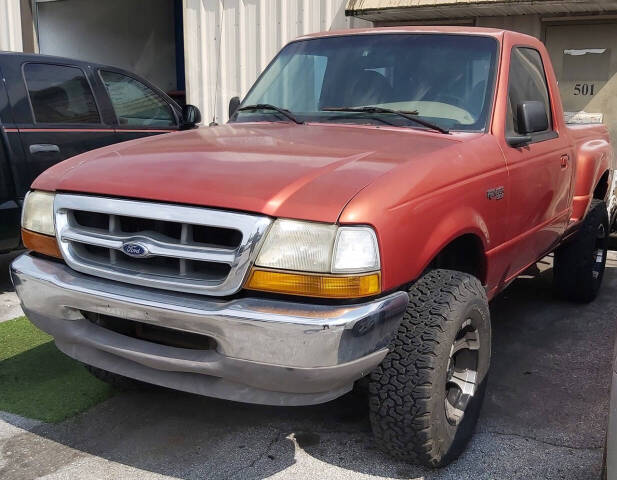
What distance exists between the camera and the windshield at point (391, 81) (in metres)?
3.46

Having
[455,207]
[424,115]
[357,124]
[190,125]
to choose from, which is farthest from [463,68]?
[190,125]

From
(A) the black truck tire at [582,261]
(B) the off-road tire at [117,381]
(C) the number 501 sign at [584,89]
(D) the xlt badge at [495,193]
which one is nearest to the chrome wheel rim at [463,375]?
(D) the xlt badge at [495,193]

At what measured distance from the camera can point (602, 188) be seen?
541 centimetres

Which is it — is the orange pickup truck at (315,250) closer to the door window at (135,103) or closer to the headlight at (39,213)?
the headlight at (39,213)

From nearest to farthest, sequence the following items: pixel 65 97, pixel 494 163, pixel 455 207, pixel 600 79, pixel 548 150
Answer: pixel 455 207 < pixel 494 163 < pixel 548 150 < pixel 65 97 < pixel 600 79

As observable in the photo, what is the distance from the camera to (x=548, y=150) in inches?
154

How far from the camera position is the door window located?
5.91 meters

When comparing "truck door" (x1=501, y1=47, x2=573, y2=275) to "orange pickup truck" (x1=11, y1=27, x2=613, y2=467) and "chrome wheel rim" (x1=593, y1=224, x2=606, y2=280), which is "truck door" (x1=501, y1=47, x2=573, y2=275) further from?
"chrome wheel rim" (x1=593, y1=224, x2=606, y2=280)

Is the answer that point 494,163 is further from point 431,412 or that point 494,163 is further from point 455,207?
point 431,412

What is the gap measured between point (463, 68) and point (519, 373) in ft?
5.96

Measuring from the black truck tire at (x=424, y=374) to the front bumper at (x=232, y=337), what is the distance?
0.58 ft

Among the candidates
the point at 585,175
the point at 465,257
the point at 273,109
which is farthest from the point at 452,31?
the point at 585,175

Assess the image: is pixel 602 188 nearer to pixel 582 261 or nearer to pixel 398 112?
pixel 582 261

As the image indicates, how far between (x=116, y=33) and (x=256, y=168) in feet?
42.9
